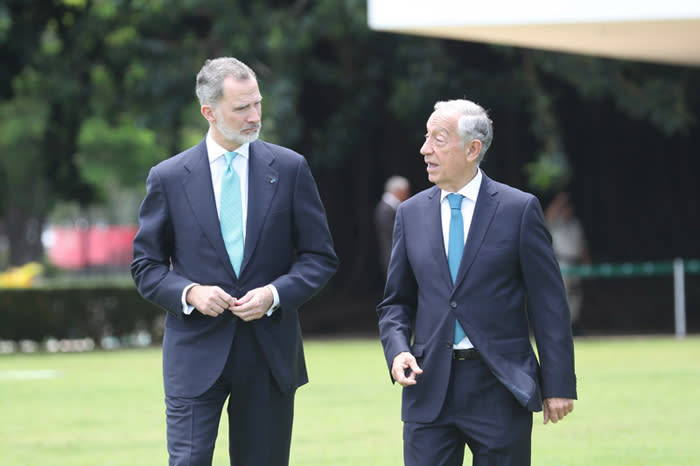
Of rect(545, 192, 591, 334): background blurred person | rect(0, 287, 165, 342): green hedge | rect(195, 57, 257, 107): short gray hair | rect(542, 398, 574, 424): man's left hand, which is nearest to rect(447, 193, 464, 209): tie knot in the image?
rect(542, 398, 574, 424): man's left hand

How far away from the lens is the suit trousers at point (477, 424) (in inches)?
191

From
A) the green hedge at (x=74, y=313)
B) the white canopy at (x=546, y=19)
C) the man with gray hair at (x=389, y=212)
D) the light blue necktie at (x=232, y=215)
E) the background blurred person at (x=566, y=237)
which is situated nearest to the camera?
the light blue necktie at (x=232, y=215)

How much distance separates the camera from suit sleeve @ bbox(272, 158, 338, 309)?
204 inches

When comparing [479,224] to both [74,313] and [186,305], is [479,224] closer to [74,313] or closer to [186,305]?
[186,305]

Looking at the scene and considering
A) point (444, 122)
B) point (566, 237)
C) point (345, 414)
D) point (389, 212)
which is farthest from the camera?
point (566, 237)

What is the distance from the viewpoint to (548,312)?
192 inches

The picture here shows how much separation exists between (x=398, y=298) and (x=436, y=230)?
337 millimetres

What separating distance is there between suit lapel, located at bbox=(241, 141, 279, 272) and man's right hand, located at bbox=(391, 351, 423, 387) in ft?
2.42

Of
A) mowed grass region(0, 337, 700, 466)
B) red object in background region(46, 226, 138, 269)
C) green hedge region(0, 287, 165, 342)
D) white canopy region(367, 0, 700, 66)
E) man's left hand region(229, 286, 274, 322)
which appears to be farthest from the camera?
red object in background region(46, 226, 138, 269)

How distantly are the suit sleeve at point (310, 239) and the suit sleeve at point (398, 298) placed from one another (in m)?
0.27

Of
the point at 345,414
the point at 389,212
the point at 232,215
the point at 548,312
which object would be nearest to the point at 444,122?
the point at 548,312

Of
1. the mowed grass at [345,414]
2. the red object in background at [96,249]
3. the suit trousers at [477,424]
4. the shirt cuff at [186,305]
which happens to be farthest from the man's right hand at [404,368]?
the red object in background at [96,249]

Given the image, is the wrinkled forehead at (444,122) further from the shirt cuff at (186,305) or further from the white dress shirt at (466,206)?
the shirt cuff at (186,305)

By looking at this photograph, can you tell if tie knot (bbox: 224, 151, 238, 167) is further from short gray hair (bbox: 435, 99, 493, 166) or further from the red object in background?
the red object in background
